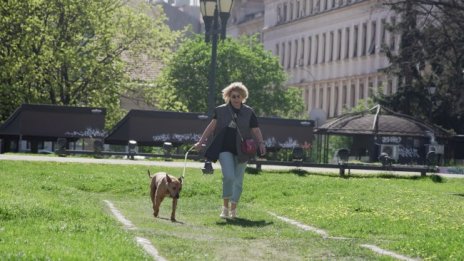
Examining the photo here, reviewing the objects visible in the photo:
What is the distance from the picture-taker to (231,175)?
19219 mm

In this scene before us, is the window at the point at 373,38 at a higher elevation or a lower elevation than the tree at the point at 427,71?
higher

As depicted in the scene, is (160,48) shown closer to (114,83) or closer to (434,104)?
(114,83)

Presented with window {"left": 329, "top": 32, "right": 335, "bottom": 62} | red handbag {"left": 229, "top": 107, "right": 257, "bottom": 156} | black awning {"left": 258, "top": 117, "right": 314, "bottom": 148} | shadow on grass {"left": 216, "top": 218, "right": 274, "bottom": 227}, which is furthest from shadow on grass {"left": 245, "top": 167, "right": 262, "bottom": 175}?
window {"left": 329, "top": 32, "right": 335, "bottom": 62}

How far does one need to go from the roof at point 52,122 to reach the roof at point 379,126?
793 cm

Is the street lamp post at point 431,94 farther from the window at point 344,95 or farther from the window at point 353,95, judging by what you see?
the window at point 344,95

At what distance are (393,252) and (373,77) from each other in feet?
271

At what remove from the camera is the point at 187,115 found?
4888cm

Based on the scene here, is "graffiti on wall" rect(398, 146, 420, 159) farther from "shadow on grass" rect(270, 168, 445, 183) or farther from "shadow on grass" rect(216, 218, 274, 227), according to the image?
"shadow on grass" rect(216, 218, 274, 227)

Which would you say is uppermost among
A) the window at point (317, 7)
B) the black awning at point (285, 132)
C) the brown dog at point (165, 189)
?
the window at point (317, 7)

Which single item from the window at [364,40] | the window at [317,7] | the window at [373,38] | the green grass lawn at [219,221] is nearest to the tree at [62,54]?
the window at [373,38]

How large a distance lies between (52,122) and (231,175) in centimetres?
2927

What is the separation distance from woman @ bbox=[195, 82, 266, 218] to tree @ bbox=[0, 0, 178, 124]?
4689cm

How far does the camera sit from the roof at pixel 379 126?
49125mm

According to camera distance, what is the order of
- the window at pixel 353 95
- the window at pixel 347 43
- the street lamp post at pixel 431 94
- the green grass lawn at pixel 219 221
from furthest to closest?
the window at pixel 347 43 < the window at pixel 353 95 < the street lamp post at pixel 431 94 < the green grass lawn at pixel 219 221
